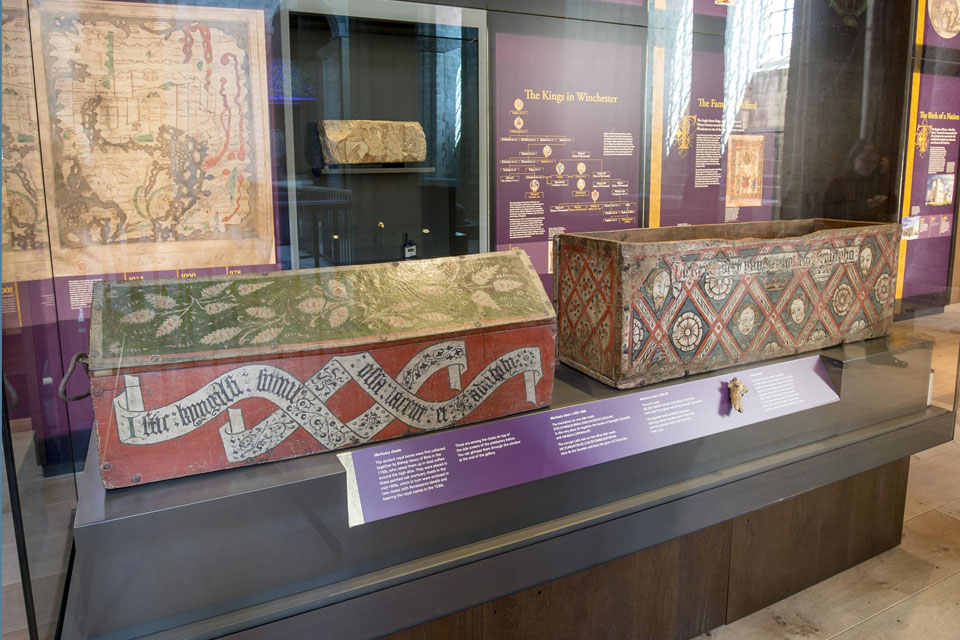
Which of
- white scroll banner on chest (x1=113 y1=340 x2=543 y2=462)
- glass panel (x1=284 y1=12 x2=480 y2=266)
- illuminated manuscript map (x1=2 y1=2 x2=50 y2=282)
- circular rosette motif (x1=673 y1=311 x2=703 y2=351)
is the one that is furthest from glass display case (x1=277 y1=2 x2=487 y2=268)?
circular rosette motif (x1=673 y1=311 x2=703 y2=351)

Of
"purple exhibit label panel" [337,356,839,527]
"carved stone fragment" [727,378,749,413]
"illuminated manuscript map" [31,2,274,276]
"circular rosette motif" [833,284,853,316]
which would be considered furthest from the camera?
"circular rosette motif" [833,284,853,316]

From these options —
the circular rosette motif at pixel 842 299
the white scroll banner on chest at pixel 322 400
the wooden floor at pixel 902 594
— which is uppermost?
the circular rosette motif at pixel 842 299

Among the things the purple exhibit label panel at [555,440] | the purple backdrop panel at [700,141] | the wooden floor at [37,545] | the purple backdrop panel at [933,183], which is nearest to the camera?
the wooden floor at [37,545]

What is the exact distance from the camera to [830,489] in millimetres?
2180

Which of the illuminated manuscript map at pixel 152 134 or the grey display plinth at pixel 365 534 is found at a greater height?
the illuminated manuscript map at pixel 152 134

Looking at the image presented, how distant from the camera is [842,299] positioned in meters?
1.94

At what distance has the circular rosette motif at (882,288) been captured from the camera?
202 cm

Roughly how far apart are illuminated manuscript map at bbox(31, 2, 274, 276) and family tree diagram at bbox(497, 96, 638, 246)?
Answer: 0.97 metres

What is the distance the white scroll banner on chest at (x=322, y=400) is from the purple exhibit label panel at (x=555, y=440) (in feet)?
0.16

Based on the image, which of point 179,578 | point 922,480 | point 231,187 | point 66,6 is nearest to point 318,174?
point 231,187

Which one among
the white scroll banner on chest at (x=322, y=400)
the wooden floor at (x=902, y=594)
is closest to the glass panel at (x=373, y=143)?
the white scroll banner on chest at (x=322, y=400)

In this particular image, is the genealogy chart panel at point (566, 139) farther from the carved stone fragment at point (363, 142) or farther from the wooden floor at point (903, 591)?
the wooden floor at point (903, 591)

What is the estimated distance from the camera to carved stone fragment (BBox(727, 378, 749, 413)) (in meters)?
1.72

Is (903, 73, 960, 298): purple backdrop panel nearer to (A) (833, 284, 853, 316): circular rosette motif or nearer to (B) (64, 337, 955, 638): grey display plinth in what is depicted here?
(A) (833, 284, 853, 316): circular rosette motif
